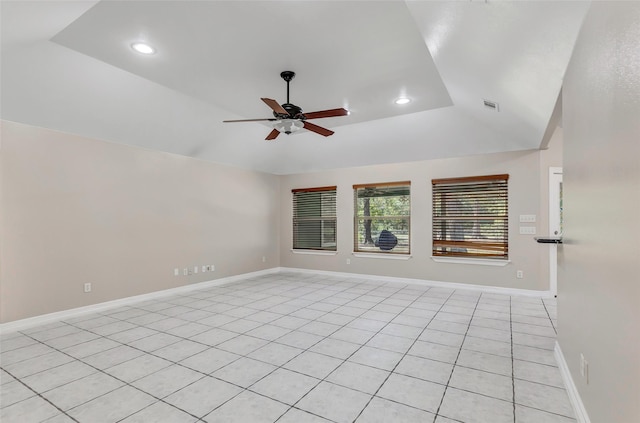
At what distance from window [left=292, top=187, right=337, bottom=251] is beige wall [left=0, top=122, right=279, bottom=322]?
158 centimetres

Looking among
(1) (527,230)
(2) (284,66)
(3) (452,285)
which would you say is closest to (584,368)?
(2) (284,66)

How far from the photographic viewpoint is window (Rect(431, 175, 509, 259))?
5.27m

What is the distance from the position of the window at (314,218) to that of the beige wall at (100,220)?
158 centimetres

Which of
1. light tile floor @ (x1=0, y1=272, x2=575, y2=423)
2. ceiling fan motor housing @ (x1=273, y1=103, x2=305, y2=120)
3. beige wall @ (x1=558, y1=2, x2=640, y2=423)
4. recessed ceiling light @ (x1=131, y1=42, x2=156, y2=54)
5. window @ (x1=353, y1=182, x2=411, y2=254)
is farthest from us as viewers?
window @ (x1=353, y1=182, x2=411, y2=254)

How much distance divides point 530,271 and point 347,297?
3.04 metres

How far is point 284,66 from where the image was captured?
3230 millimetres

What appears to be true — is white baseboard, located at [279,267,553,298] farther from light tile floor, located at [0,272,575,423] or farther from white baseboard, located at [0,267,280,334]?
white baseboard, located at [0,267,280,334]

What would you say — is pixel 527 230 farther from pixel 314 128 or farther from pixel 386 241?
pixel 314 128

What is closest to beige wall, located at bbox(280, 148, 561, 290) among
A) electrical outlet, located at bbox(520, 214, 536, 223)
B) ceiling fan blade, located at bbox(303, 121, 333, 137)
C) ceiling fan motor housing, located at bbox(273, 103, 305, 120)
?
electrical outlet, located at bbox(520, 214, 536, 223)

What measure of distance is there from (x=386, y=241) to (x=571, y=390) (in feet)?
14.3

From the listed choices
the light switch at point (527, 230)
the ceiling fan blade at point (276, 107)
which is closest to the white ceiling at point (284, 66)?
the ceiling fan blade at point (276, 107)

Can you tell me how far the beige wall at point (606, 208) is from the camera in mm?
1123

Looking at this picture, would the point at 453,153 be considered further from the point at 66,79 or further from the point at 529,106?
the point at 66,79

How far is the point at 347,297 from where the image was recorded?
5.07 meters
